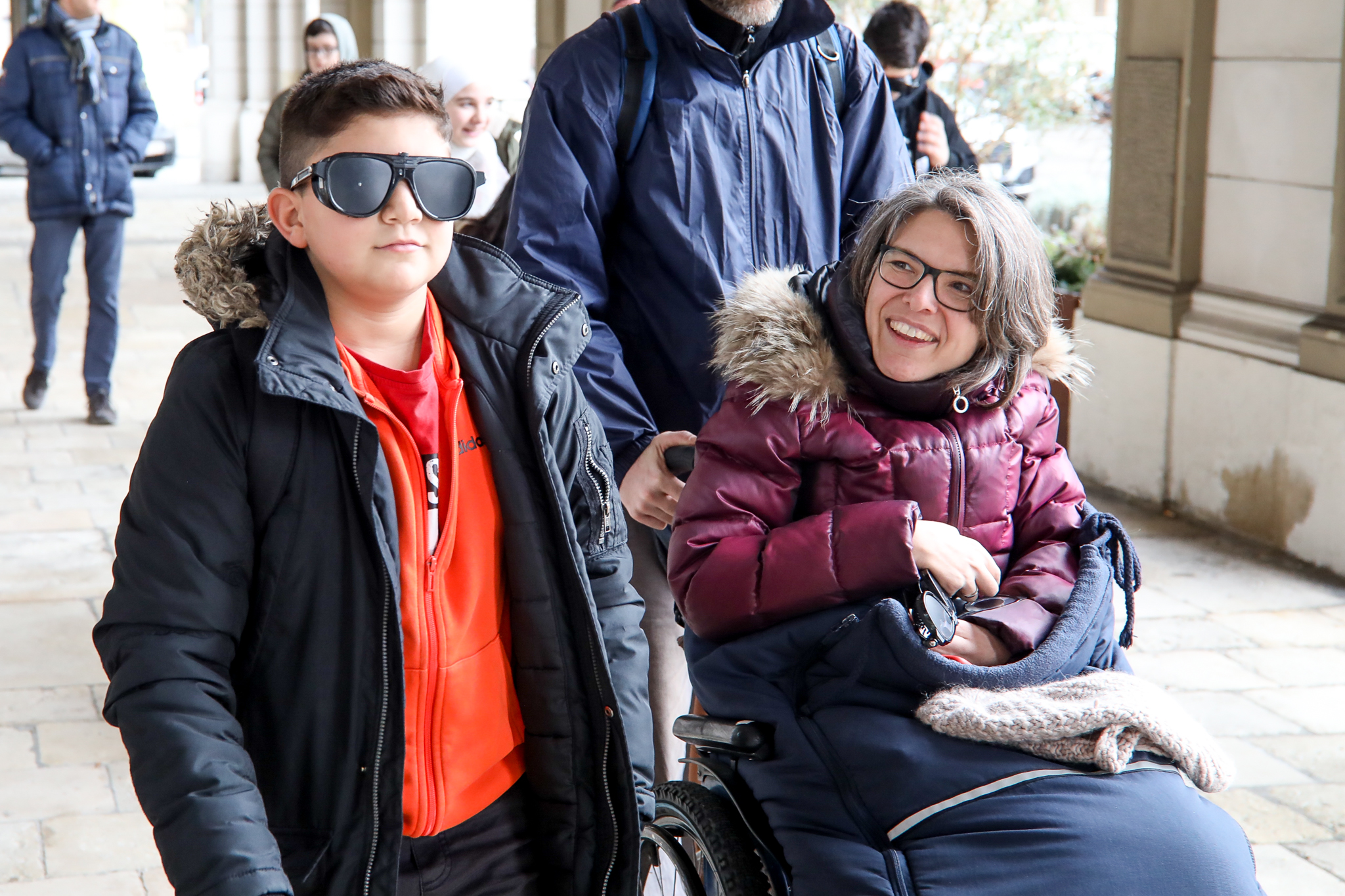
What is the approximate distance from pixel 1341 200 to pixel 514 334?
460 centimetres

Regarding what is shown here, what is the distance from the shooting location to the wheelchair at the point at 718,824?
7.22 ft

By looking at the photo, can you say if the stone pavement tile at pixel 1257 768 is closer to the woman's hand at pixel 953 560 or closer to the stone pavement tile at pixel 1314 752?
the stone pavement tile at pixel 1314 752

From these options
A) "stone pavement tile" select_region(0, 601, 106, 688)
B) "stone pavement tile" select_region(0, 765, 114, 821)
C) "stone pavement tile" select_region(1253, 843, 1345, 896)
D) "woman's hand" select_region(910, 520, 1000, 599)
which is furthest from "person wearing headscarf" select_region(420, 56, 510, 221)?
"woman's hand" select_region(910, 520, 1000, 599)

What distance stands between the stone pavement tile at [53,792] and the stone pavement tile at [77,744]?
54mm

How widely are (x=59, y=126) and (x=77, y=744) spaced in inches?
184

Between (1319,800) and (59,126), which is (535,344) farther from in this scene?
(59,126)

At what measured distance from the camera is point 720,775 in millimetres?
2322

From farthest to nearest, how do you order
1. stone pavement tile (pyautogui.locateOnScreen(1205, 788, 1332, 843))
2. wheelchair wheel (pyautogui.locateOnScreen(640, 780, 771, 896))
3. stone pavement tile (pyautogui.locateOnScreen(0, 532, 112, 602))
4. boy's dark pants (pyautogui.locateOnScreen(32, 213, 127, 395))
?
boy's dark pants (pyautogui.locateOnScreen(32, 213, 127, 395)), stone pavement tile (pyautogui.locateOnScreen(0, 532, 112, 602)), stone pavement tile (pyautogui.locateOnScreen(1205, 788, 1332, 843)), wheelchair wheel (pyautogui.locateOnScreen(640, 780, 771, 896))

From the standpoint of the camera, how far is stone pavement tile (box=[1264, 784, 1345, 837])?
372cm

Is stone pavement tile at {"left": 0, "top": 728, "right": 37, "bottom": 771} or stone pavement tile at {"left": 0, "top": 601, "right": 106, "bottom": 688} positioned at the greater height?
stone pavement tile at {"left": 0, "top": 601, "right": 106, "bottom": 688}

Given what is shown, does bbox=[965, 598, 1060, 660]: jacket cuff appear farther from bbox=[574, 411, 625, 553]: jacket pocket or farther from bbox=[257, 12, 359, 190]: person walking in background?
bbox=[257, 12, 359, 190]: person walking in background

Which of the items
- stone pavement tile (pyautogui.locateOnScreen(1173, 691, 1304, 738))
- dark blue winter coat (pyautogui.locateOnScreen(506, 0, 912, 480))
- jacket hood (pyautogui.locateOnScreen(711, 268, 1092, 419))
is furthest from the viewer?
stone pavement tile (pyautogui.locateOnScreen(1173, 691, 1304, 738))

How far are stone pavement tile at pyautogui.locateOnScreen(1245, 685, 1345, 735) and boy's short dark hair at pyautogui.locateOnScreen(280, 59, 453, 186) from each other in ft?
11.5

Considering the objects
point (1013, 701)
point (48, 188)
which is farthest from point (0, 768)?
point (48, 188)
